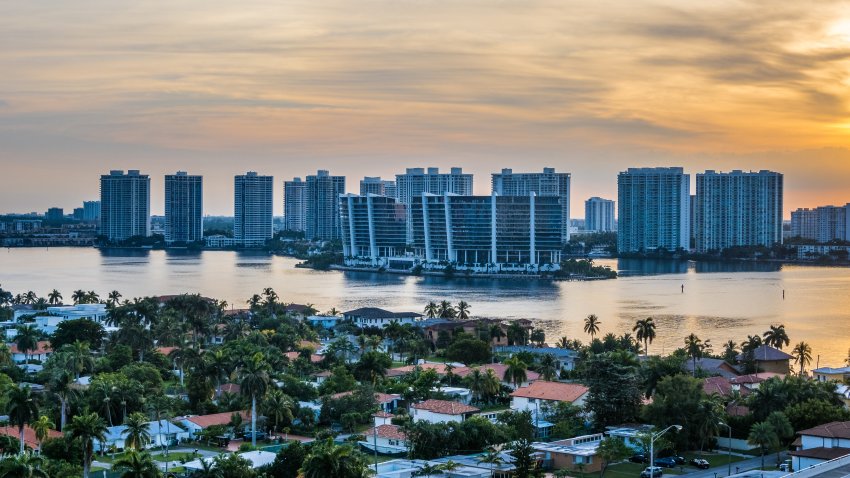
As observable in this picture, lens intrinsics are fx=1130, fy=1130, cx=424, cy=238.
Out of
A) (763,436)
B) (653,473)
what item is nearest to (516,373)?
(763,436)

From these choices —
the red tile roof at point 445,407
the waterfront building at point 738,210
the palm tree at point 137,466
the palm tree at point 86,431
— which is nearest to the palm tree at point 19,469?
the palm tree at point 137,466

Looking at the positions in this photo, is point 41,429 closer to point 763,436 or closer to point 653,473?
point 653,473

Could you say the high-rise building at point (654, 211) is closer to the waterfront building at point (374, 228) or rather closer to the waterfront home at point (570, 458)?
the waterfront building at point (374, 228)

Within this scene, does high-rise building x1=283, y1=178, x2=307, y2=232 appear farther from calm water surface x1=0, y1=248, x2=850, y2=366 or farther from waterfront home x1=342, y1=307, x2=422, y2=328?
waterfront home x1=342, y1=307, x2=422, y2=328

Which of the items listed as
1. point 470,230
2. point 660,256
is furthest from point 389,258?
point 660,256

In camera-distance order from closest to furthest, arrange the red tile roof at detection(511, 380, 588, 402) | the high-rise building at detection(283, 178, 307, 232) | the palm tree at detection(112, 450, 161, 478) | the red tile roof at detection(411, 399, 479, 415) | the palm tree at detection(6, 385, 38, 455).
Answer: the palm tree at detection(112, 450, 161, 478)
the palm tree at detection(6, 385, 38, 455)
the red tile roof at detection(411, 399, 479, 415)
the red tile roof at detection(511, 380, 588, 402)
the high-rise building at detection(283, 178, 307, 232)

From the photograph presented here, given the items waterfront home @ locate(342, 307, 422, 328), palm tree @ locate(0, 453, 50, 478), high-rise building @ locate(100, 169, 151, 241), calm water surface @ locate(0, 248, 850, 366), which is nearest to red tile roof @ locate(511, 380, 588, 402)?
palm tree @ locate(0, 453, 50, 478)
